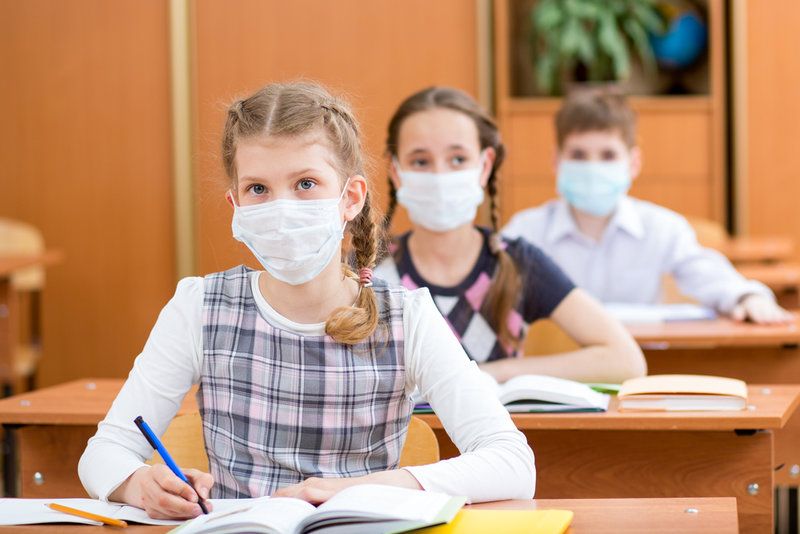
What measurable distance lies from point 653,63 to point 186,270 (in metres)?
2.29

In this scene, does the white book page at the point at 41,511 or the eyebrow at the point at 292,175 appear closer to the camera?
the white book page at the point at 41,511

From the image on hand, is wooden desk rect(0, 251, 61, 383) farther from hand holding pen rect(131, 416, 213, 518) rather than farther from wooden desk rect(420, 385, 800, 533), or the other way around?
hand holding pen rect(131, 416, 213, 518)

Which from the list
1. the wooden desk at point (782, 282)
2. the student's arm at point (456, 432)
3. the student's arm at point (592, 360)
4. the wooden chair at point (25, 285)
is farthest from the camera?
the wooden chair at point (25, 285)

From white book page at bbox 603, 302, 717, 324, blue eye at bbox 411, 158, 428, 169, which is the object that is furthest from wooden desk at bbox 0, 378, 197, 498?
white book page at bbox 603, 302, 717, 324

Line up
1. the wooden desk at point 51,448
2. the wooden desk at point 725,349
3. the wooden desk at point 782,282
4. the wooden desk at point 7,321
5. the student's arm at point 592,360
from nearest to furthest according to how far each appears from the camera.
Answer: the wooden desk at point 51,448 → the student's arm at point 592,360 → the wooden desk at point 725,349 → the wooden desk at point 782,282 → the wooden desk at point 7,321

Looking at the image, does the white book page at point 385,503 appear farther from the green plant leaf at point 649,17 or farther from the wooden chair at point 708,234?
the green plant leaf at point 649,17

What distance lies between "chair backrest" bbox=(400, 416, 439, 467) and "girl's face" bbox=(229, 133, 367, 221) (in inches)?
13.7

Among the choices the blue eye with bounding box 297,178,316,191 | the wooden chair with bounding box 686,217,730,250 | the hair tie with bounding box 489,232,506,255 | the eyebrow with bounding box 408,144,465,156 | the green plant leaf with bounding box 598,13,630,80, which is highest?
the green plant leaf with bounding box 598,13,630,80

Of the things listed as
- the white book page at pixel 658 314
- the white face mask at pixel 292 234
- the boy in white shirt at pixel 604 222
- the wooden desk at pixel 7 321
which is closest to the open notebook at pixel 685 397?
the white face mask at pixel 292 234

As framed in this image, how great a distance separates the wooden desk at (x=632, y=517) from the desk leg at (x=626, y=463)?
0.68 m

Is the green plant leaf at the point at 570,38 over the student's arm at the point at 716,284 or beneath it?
over

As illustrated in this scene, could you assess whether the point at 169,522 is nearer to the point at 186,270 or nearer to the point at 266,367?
the point at 266,367

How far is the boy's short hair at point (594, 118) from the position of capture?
12.2ft

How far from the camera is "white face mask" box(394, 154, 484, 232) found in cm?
257
